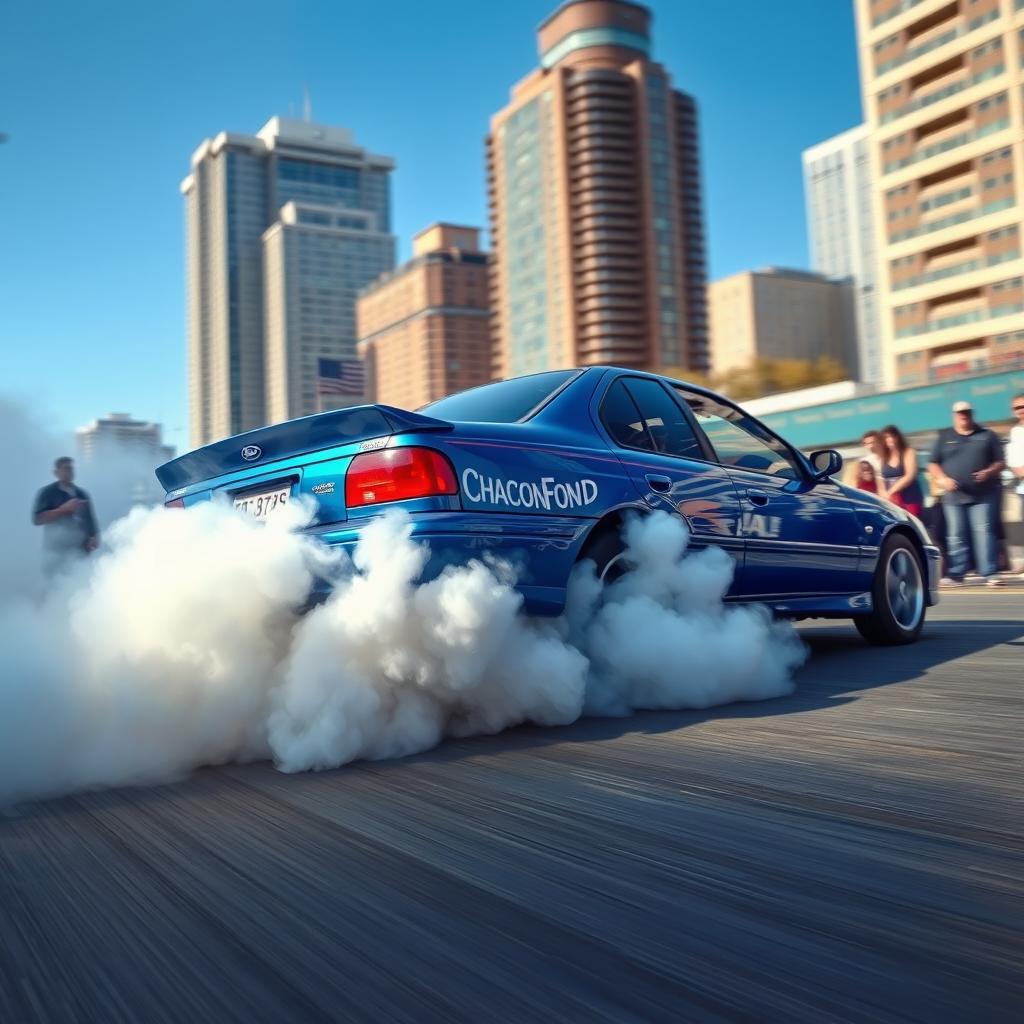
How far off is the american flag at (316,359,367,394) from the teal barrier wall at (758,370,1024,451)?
95733 mm

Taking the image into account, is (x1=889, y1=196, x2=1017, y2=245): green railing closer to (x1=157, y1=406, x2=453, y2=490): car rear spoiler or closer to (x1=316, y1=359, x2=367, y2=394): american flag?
(x1=157, y1=406, x2=453, y2=490): car rear spoiler

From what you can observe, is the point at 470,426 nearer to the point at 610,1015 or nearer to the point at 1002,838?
the point at 1002,838

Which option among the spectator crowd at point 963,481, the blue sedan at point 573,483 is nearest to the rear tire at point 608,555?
the blue sedan at point 573,483

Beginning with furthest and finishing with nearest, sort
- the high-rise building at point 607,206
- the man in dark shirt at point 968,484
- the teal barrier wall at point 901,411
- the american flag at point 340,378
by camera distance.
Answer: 1. the american flag at point 340,378
2. the high-rise building at point 607,206
3. the teal barrier wall at point 901,411
4. the man in dark shirt at point 968,484

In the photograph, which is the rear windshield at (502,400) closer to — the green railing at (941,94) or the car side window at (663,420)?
the car side window at (663,420)

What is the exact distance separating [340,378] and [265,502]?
477ft

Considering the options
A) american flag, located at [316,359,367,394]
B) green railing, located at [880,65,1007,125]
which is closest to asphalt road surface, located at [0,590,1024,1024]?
green railing, located at [880,65,1007,125]

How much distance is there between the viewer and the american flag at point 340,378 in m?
144

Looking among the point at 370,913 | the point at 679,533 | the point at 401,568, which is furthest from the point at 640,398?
the point at 370,913

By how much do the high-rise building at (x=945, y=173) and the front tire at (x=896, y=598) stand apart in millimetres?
63086

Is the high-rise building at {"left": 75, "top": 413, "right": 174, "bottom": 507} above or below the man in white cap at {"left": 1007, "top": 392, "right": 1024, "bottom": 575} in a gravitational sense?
above

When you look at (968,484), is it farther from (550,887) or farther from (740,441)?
(550,887)

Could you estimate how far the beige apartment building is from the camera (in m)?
152

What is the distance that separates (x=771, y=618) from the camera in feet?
16.6
